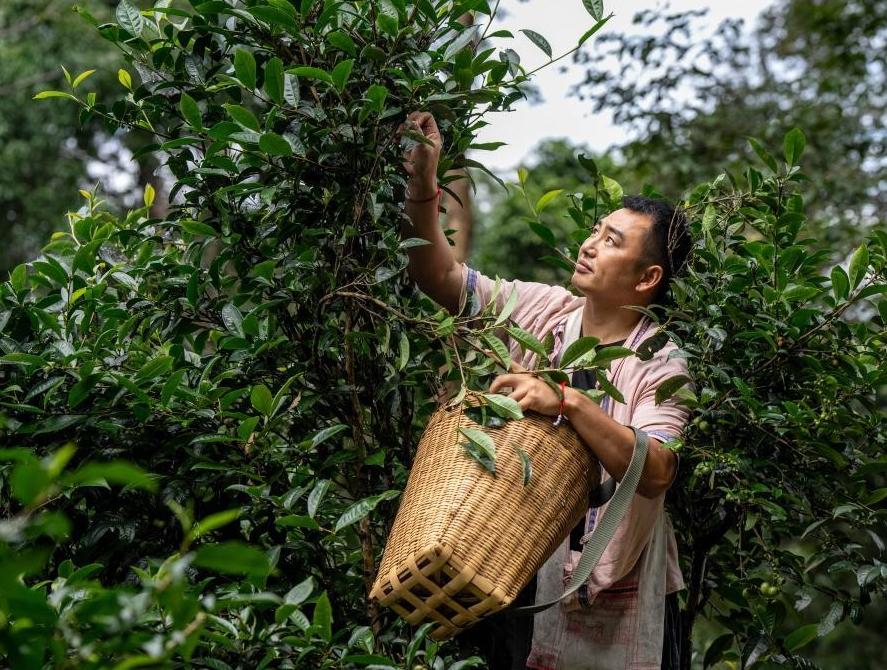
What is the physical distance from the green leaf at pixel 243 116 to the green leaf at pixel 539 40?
58 cm

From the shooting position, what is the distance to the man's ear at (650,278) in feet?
7.91

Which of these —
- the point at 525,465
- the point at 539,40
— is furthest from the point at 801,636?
the point at 539,40

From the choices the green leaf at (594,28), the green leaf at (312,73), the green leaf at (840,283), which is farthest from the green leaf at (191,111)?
the green leaf at (840,283)

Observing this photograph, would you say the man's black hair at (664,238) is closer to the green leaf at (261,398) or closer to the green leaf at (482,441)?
the green leaf at (482,441)

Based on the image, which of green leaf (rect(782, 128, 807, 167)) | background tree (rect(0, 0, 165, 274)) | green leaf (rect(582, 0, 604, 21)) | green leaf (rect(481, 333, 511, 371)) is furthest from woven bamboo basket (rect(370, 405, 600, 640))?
background tree (rect(0, 0, 165, 274))

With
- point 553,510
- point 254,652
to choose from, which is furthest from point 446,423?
point 254,652

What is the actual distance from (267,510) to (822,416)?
112cm

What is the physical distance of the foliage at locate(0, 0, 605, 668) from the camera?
194 cm

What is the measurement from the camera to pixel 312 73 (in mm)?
1844

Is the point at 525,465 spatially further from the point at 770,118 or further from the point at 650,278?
the point at 770,118

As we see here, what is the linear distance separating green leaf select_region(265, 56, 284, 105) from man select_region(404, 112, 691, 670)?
289mm

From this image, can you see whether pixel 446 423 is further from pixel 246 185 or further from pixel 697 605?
pixel 697 605

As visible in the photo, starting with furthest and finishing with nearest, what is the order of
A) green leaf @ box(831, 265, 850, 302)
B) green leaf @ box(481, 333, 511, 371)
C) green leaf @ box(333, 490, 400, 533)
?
green leaf @ box(831, 265, 850, 302) < green leaf @ box(481, 333, 511, 371) < green leaf @ box(333, 490, 400, 533)

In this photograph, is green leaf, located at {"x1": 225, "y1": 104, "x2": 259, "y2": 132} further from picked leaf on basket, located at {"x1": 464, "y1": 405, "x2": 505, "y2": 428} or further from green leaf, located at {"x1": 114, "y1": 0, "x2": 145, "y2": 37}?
picked leaf on basket, located at {"x1": 464, "y1": 405, "x2": 505, "y2": 428}
